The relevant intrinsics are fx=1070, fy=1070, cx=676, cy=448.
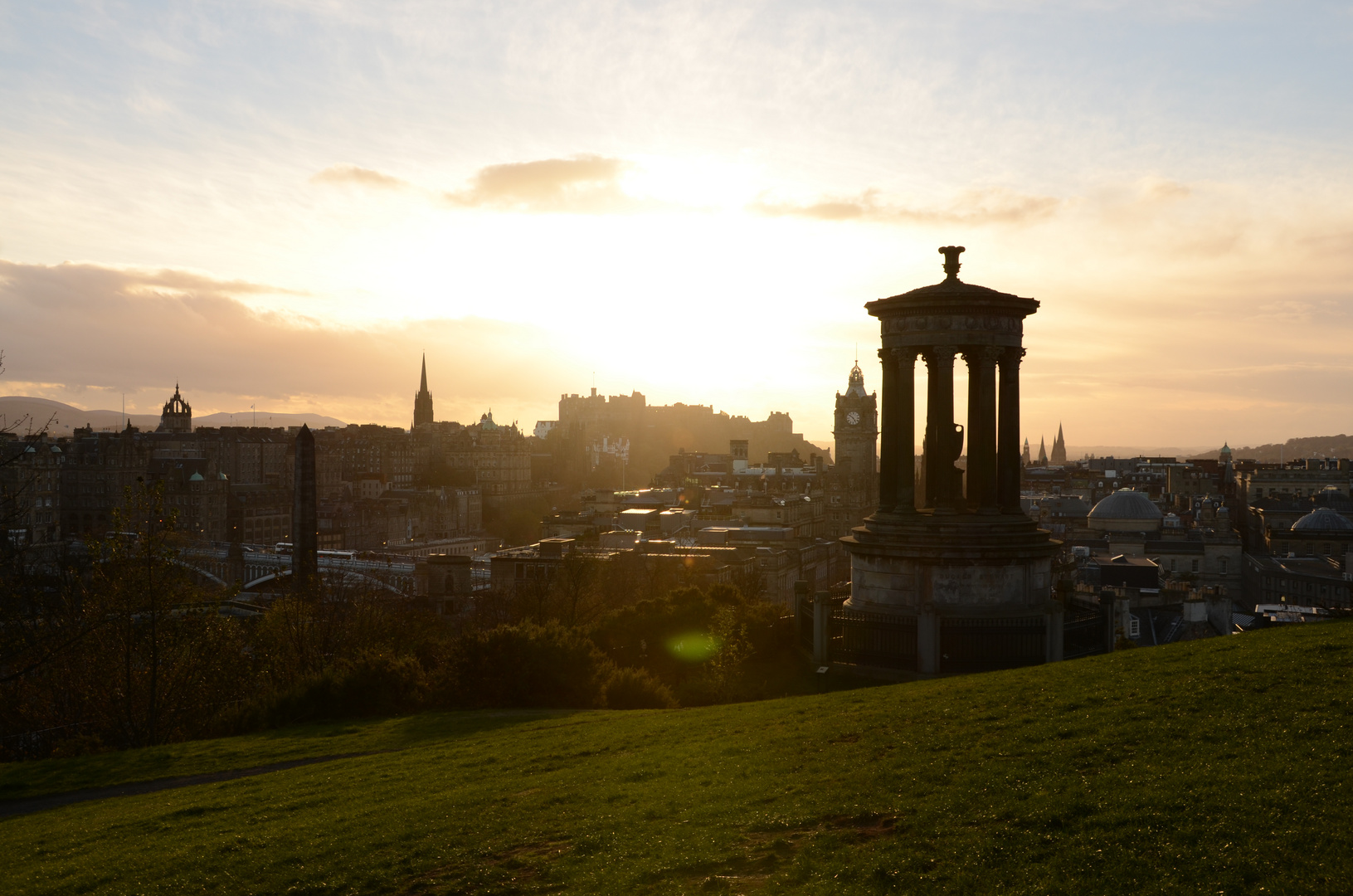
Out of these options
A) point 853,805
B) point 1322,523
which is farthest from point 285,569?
point 1322,523

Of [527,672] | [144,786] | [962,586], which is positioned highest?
[962,586]

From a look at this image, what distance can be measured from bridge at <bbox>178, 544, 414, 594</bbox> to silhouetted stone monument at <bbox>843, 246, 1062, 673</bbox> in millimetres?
51635

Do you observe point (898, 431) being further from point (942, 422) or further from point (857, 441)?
point (857, 441)

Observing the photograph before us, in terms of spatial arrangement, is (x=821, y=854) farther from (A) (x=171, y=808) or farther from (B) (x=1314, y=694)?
(A) (x=171, y=808)

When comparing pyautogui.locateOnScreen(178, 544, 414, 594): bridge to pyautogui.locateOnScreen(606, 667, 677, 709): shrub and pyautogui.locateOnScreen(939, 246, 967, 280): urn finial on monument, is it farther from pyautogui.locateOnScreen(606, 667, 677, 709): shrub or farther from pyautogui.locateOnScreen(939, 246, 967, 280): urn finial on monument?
pyautogui.locateOnScreen(939, 246, 967, 280): urn finial on monument

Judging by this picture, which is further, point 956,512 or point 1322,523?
point 1322,523

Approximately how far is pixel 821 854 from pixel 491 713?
13526 mm

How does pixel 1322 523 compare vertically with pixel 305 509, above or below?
below

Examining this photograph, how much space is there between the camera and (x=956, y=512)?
2347 centimetres

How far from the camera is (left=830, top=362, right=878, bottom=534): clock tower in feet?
439

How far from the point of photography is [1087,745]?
10.6 metres

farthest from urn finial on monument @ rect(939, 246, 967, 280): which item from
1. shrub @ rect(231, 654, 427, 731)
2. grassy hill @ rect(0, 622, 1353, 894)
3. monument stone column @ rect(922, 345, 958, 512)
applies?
shrub @ rect(231, 654, 427, 731)

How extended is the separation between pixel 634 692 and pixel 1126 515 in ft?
297

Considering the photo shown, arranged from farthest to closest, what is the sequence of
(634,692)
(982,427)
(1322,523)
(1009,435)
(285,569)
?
(1322,523), (285,569), (1009,435), (982,427), (634,692)
